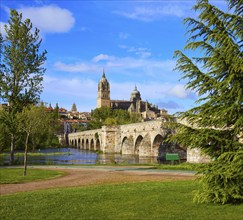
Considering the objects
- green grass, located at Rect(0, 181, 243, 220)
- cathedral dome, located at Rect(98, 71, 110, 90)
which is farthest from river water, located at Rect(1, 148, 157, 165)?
cathedral dome, located at Rect(98, 71, 110, 90)

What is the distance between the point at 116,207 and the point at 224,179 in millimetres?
2954

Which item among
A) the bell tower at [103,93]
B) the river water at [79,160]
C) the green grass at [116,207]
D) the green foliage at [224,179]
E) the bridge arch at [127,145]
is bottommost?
the green grass at [116,207]

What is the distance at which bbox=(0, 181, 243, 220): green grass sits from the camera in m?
7.74

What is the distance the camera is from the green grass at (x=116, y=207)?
7741 mm

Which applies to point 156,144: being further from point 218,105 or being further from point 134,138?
point 218,105

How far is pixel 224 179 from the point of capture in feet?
26.4

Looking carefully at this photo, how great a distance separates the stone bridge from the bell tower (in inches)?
3617

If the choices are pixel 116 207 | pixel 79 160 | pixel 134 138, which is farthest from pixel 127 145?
pixel 116 207

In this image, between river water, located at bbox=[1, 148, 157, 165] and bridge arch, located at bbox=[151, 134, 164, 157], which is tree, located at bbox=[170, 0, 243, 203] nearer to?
river water, located at bbox=[1, 148, 157, 165]

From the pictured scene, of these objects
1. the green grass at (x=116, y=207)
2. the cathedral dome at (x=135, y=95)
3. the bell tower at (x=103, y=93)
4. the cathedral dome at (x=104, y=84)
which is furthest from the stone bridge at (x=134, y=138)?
the cathedral dome at (x=135, y=95)

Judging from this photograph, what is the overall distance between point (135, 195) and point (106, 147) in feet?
172

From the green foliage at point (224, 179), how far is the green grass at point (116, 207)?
27cm

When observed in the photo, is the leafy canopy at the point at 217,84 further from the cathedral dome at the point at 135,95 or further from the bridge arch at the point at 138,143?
the cathedral dome at the point at 135,95

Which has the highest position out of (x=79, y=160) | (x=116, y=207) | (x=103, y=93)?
(x=103, y=93)
